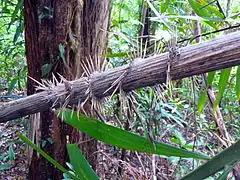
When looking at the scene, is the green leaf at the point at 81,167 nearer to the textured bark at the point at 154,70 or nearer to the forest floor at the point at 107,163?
the textured bark at the point at 154,70

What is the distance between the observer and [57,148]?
110cm

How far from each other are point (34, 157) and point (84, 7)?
541 millimetres

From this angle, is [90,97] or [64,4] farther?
[64,4]

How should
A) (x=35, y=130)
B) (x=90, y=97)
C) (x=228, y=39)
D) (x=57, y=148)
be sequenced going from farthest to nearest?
(x=57, y=148) → (x=35, y=130) → (x=90, y=97) → (x=228, y=39)

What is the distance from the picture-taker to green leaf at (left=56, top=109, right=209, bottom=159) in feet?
1.34

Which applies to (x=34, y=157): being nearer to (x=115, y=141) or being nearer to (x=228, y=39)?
(x=115, y=141)

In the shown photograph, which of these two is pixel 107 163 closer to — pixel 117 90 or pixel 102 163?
pixel 102 163

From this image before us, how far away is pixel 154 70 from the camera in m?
0.34

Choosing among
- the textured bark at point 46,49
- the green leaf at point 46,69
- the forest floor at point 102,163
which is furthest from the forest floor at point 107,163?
the green leaf at point 46,69

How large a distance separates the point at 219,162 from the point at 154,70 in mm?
112

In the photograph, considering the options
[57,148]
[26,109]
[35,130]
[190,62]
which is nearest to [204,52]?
[190,62]

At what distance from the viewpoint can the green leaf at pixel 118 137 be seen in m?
0.41

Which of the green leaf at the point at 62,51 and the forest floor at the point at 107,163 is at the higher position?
the green leaf at the point at 62,51

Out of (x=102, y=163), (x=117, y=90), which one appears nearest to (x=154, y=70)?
(x=117, y=90)
